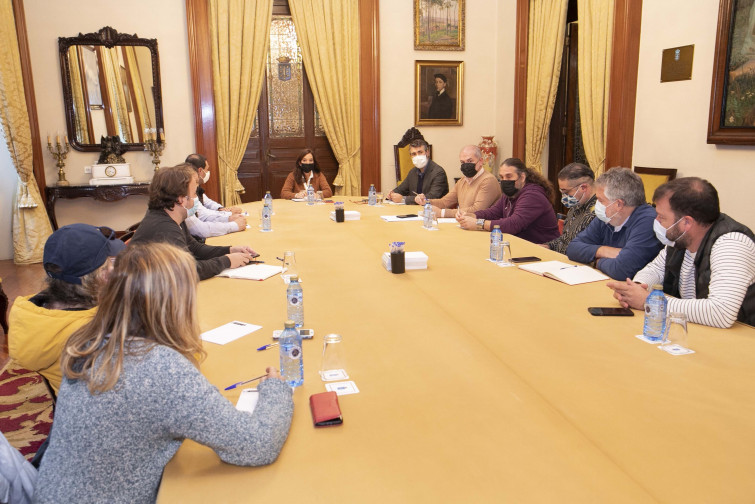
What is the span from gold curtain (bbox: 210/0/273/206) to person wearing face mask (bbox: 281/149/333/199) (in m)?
1.17

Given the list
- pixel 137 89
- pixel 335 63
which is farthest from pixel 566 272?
Answer: pixel 137 89

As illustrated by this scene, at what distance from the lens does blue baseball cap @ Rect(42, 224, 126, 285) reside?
6.38 feet

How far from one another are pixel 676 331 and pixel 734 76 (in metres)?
3.43

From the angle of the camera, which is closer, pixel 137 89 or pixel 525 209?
pixel 525 209

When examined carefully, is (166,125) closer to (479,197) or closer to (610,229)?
(479,197)

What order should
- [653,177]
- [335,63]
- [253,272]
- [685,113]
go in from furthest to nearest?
[335,63]
[653,177]
[685,113]
[253,272]

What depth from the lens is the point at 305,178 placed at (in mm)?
7125

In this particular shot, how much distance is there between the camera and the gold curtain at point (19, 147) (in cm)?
656

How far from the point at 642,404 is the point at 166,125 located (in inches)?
283

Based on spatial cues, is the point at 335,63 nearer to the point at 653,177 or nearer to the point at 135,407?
the point at 653,177

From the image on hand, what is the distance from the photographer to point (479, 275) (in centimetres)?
319

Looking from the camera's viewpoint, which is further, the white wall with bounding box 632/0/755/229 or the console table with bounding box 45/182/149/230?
the console table with bounding box 45/182/149/230

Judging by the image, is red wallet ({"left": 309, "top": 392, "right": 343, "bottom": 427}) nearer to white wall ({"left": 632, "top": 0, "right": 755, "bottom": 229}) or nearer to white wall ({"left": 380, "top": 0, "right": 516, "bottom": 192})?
white wall ({"left": 632, "top": 0, "right": 755, "bottom": 229})

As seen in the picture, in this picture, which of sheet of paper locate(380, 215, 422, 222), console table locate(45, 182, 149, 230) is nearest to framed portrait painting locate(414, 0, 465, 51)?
sheet of paper locate(380, 215, 422, 222)
